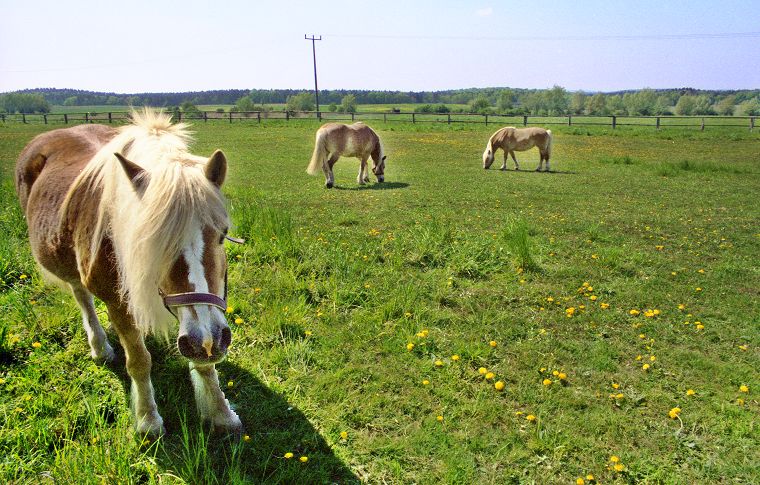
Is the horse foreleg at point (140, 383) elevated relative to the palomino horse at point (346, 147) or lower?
lower

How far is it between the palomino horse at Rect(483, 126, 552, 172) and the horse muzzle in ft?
49.2

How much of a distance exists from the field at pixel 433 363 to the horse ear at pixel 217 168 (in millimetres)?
414

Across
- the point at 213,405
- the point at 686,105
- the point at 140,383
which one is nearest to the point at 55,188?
the point at 140,383

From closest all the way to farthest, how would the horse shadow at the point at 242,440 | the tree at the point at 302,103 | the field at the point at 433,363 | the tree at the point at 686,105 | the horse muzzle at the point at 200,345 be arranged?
the horse muzzle at the point at 200,345 → the horse shadow at the point at 242,440 → the field at the point at 433,363 → the tree at the point at 686,105 → the tree at the point at 302,103

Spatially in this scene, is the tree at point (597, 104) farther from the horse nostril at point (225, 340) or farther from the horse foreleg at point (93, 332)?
the horse nostril at point (225, 340)

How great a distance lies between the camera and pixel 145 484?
2.57m

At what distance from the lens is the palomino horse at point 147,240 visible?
2.11 meters

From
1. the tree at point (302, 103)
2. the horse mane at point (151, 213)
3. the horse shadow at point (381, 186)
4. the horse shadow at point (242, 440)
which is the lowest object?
the horse shadow at point (242, 440)

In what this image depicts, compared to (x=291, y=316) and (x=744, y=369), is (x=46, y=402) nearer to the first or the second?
(x=291, y=316)

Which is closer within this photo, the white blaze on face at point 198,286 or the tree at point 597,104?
the white blaze on face at point 198,286

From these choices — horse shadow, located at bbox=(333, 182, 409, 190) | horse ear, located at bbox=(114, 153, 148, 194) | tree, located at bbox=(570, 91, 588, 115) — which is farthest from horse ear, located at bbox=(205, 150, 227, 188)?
tree, located at bbox=(570, 91, 588, 115)

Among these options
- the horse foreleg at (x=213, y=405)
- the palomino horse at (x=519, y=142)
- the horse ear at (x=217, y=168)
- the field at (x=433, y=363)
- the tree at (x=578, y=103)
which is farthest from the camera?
the tree at (x=578, y=103)

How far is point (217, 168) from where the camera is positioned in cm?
233

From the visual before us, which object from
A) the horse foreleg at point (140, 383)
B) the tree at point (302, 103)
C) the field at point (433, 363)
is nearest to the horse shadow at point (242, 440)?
the field at point (433, 363)
